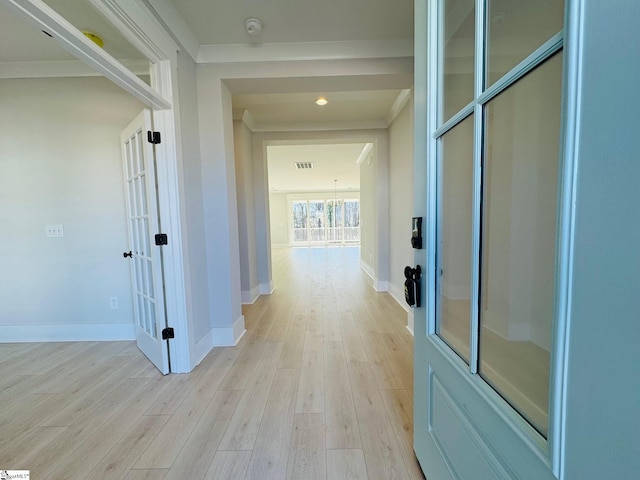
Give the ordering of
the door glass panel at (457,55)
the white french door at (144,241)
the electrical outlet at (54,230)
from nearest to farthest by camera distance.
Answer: the door glass panel at (457,55), the white french door at (144,241), the electrical outlet at (54,230)

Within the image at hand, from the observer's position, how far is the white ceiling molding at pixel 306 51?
2.28 m

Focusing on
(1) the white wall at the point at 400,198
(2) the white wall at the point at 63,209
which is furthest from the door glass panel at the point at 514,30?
(2) the white wall at the point at 63,209

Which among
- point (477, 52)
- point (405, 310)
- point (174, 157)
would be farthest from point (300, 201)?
point (477, 52)

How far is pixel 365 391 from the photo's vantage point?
181 centimetres

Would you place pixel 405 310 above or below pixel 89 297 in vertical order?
below

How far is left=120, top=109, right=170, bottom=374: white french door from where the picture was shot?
1989mm

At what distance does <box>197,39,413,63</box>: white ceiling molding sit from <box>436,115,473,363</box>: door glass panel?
70.8 inches

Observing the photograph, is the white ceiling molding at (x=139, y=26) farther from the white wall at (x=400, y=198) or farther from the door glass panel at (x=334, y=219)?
the door glass panel at (x=334, y=219)

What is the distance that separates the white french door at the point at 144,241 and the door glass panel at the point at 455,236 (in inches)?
76.7

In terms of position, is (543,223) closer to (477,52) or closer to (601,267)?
(601,267)

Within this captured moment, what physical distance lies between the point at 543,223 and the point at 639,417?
42cm

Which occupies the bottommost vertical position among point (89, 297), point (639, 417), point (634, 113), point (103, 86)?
point (89, 297)

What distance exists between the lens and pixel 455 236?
38.1 inches

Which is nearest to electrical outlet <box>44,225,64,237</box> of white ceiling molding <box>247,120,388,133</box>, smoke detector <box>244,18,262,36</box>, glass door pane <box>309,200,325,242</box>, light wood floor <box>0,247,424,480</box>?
light wood floor <box>0,247,424,480</box>
